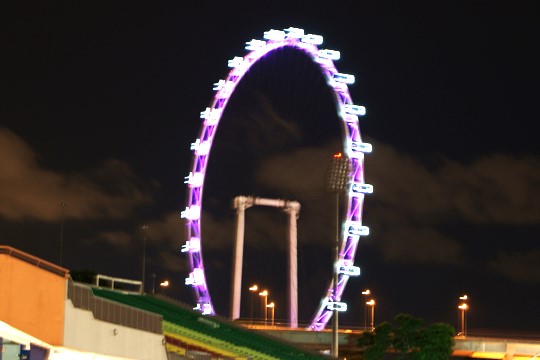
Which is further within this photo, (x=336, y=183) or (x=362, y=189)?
(x=362, y=189)

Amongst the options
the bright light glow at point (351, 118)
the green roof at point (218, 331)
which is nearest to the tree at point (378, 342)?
the bright light glow at point (351, 118)

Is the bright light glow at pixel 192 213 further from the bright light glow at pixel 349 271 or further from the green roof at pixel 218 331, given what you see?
the green roof at pixel 218 331

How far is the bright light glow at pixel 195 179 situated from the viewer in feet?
295

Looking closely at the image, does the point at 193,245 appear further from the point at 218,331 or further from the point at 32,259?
the point at 32,259

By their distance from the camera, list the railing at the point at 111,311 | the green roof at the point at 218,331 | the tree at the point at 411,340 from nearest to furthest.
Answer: the railing at the point at 111,311, the green roof at the point at 218,331, the tree at the point at 411,340

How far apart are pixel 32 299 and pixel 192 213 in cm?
5036

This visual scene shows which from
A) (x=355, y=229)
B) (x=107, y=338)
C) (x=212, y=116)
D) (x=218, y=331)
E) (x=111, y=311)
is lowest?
(x=107, y=338)

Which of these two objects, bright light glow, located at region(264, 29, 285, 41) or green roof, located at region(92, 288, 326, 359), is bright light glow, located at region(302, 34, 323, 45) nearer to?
bright light glow, located at region(264, 29, 285, 41)

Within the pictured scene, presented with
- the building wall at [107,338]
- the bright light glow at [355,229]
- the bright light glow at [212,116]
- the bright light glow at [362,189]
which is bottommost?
the building wall at [107,338]

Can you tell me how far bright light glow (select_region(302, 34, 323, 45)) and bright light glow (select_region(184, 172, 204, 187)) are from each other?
1164 centimetres

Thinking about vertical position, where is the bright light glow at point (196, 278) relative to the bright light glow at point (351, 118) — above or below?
below

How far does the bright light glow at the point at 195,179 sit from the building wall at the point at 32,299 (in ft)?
166

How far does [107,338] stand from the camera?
4234cm

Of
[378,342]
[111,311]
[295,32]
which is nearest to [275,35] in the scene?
[295,32]
